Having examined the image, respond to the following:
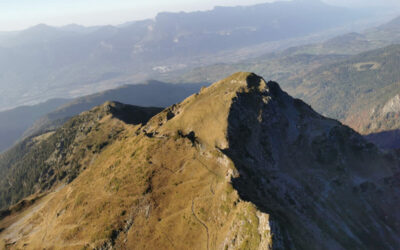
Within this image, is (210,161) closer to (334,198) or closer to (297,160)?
(297,160)

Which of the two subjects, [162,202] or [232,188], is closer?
[232,188]

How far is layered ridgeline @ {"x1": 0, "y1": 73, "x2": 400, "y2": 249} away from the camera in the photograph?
75.6 metres

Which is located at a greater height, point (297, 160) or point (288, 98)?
point (288, 98)

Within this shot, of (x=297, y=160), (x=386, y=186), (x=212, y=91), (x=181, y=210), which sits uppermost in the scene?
(x=212, y=91)

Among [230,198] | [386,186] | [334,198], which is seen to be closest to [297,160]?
[334,198]

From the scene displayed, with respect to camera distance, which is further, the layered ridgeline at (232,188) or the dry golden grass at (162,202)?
the layered ridgeline at (232,188)

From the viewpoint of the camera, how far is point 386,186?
141 m

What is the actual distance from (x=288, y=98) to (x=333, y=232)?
77353 millimetres

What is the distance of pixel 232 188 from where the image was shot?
77.4 m

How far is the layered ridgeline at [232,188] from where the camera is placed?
248 ft

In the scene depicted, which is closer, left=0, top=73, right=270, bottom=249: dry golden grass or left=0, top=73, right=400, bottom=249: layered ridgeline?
left=0, top=73, right=270, bottom=249: dry golden grass

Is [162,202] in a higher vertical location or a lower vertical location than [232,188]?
lower

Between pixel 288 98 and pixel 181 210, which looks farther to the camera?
pixel 288 98

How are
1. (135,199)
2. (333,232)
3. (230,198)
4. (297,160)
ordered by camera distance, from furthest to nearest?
(297,160) < (333,232) < (135,199) < (230,198)
